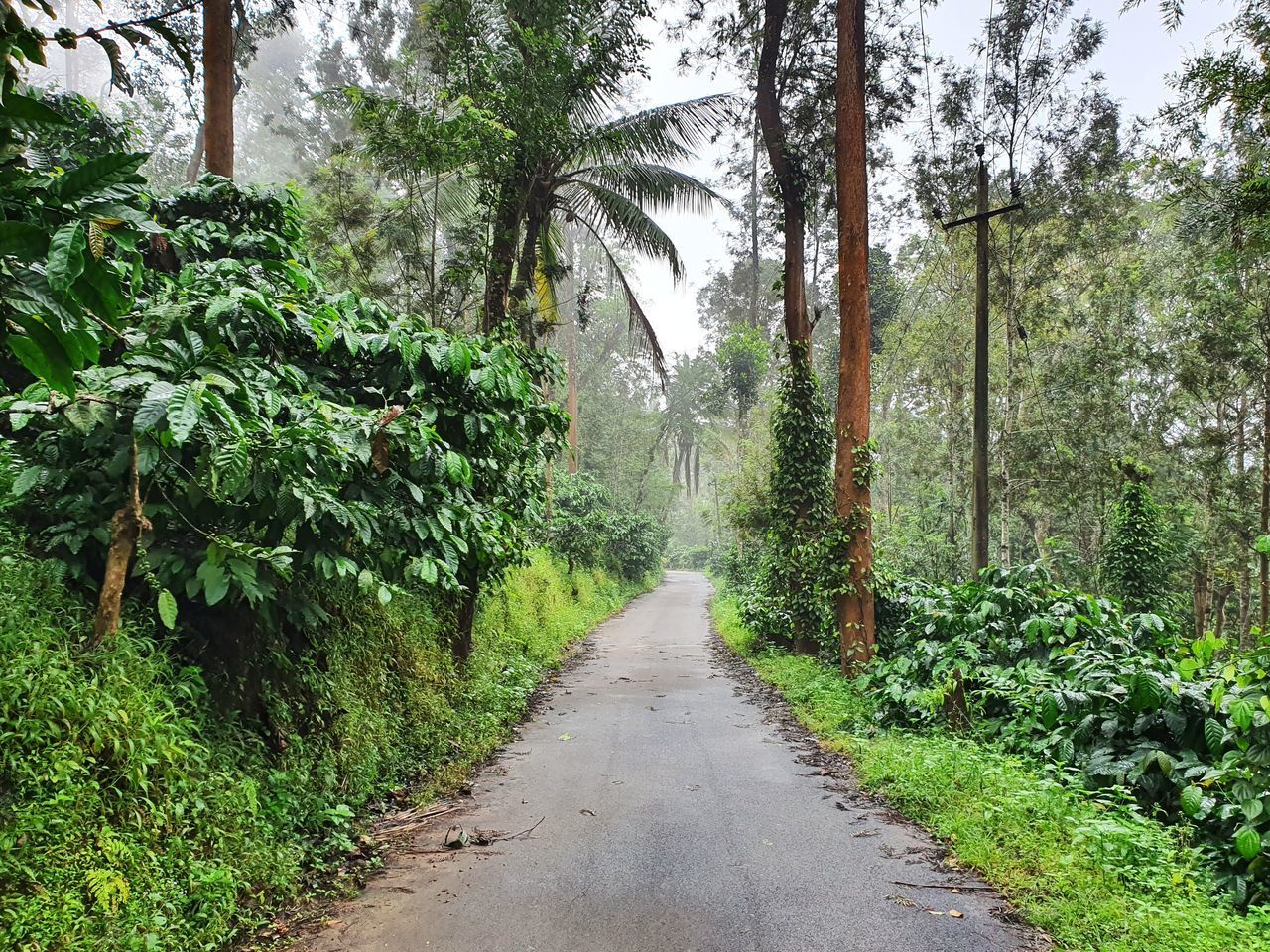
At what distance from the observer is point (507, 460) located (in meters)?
5.74

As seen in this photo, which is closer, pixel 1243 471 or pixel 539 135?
pixel 539 135

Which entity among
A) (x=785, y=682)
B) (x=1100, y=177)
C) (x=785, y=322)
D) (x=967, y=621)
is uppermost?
(x=1100, y=177)

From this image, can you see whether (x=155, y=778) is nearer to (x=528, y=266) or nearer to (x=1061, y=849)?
(x=1061, y=849)

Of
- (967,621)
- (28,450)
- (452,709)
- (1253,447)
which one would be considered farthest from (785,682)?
(1253,447)

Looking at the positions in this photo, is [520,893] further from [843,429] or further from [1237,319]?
[1237,319]

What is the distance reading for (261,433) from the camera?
306cm

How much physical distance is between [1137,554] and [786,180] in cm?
951

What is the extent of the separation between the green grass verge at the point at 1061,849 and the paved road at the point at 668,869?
0.66 feet

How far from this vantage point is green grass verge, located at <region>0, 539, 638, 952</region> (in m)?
2.29

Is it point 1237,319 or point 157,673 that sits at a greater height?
point 1237,319

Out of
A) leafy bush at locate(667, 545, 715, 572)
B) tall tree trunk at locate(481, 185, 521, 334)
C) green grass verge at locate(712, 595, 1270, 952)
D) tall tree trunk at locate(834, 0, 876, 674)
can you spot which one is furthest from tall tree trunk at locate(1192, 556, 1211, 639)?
leafy bush at locate(667, 545, 715, 572)

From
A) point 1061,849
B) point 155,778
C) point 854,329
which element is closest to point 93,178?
point 155,778

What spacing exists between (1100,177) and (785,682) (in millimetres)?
13264

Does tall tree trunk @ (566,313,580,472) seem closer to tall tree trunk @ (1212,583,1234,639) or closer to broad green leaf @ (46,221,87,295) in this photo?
tall tree trunk @ (1212,583,1234,639)
